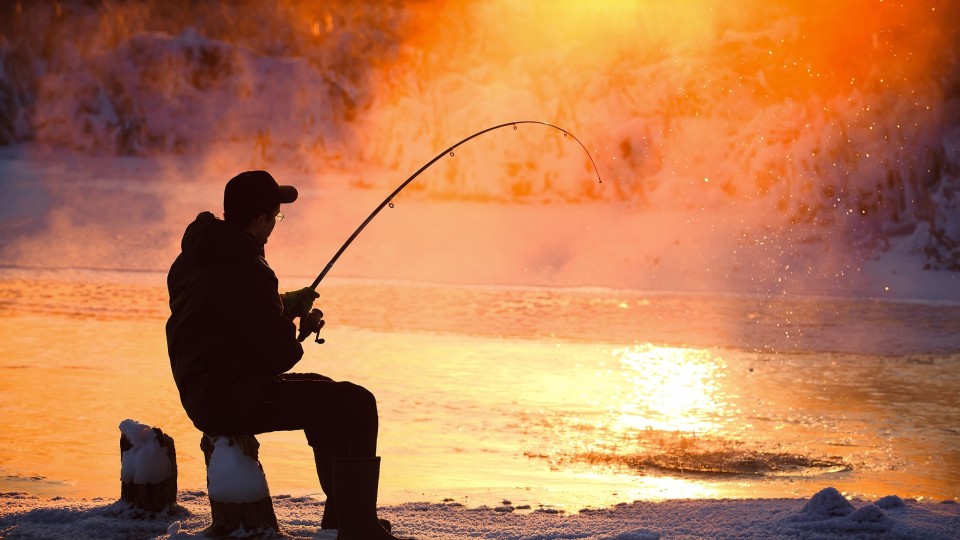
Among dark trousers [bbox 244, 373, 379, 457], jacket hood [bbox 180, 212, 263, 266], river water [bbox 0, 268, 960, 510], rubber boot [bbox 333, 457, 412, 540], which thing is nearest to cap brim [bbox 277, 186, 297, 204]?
jacket hood [bbox 180, 212, 263, 266]

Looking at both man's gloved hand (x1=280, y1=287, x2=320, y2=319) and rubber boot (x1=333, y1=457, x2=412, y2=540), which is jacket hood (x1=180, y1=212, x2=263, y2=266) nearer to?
man's gloved hand (x1=280, y1=287, x2=320, y2=319)

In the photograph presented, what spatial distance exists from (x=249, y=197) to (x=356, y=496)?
0.83 meters

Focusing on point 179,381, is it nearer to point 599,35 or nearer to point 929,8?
point 929,8

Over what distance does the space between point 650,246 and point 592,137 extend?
5.64 m

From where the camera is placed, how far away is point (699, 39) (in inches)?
886

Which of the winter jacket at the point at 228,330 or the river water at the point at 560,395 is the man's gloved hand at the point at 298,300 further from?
the river water at the point at 560,395

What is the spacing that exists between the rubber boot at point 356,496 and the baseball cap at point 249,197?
69cm

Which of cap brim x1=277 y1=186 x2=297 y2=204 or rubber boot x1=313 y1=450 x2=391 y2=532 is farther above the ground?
cap brim x1=277 y1=186 x2=297 y2=204

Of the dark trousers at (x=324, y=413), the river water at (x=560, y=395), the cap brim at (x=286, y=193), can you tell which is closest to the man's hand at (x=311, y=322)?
the dark trousers at (x=324, y=413)

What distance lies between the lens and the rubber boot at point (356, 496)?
3824mm

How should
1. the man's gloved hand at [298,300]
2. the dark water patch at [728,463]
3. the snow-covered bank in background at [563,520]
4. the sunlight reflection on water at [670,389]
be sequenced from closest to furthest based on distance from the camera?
the man's gloved hand at [298,300], the snow-covered bank in background at [563,520], the dark water patch at [728,463], the sunlight reflection on water at [670,389]

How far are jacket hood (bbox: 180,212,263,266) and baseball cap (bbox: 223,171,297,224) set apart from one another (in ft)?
0.18

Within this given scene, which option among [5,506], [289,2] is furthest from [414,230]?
[5,506]

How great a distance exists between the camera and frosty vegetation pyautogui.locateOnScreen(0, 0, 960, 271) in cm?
1847
